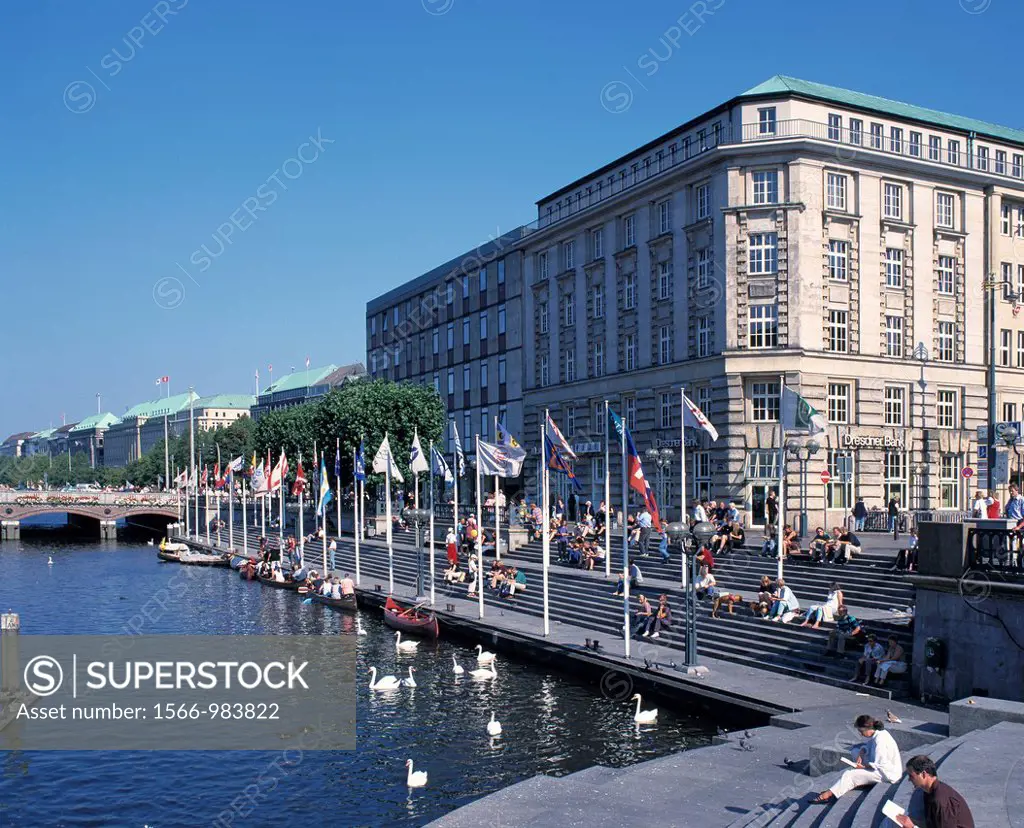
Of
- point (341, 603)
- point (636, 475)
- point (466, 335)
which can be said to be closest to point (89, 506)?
point (466, 335)

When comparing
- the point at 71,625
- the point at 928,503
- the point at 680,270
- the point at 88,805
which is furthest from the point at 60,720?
the point at 928,503

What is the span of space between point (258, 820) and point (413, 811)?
10.5 feet

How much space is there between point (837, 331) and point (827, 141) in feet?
31.9

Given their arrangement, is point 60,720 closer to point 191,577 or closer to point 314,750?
point 314,750

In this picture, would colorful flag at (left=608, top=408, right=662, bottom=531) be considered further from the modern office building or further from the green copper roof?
the modern office building

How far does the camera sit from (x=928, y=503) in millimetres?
56906

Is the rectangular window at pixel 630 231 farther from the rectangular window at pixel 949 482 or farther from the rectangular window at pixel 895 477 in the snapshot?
the rectangular window at pixel 949 482

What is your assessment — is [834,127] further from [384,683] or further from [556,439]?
[384,683]

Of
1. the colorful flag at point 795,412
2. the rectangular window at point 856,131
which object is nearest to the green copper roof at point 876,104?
the rectangular window at point 856,131

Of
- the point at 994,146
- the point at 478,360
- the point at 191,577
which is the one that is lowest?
the point at 191,577

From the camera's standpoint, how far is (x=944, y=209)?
58.2 metres

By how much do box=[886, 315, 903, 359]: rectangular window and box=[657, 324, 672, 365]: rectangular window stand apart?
454 inches

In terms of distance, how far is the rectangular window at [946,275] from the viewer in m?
58.0

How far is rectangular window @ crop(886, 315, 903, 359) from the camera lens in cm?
5603
